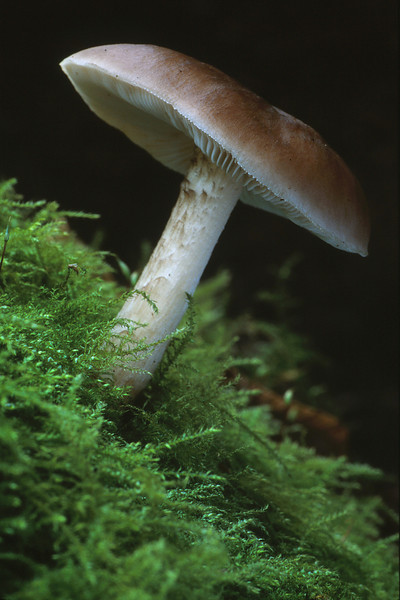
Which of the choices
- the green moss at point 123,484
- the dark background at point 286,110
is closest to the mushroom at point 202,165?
the green moss at point 123,484

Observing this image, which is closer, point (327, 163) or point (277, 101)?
point (327, 163)

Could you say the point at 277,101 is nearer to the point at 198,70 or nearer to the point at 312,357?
the point at 312,357

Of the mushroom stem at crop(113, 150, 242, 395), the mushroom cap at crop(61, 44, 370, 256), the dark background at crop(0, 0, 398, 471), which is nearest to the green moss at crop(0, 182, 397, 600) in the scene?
the mushroom stem at crop(113, 150, 242, 395)

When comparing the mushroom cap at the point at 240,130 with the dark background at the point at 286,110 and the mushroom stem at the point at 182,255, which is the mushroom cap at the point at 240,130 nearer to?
the mushroom stem at the point at 182,255

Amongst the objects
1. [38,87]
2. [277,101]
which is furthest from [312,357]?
[38,87]

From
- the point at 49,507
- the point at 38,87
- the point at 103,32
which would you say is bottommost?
the point at 49,507

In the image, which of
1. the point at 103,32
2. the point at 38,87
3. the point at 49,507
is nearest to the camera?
the point at 49,507
